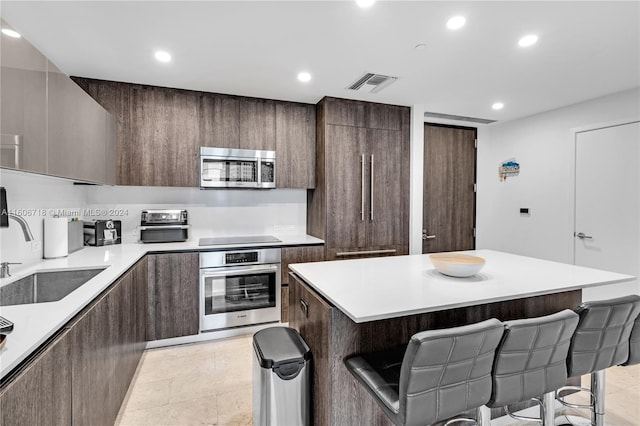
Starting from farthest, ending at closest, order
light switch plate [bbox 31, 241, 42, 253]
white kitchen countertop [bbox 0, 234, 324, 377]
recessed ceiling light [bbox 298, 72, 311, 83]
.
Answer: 1. recessed ceiling light [bbox 298, 72, 311, 83]
2. light switch plate [bbox 31, 241, 42, 253]
3. white kitchen countertop [bbox 0, 234, 324, 377]

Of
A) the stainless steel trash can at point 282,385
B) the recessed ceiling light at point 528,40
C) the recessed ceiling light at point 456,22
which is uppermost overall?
the recessed ceiling light at point 528,40

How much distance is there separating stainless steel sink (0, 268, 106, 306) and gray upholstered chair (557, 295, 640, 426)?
2692 mm

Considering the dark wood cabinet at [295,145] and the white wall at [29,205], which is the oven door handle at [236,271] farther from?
the white wall at [29,205]

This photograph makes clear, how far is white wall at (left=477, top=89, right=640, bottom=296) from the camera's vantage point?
3514 millimetres

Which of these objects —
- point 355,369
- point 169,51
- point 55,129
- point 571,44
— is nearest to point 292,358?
point 355,369

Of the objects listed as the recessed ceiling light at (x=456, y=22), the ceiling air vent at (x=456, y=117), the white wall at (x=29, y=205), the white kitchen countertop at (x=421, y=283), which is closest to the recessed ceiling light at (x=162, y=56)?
the white wall at (x=29, y=205)

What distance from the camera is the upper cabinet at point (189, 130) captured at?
9.73 ft

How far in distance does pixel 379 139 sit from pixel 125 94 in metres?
2.57

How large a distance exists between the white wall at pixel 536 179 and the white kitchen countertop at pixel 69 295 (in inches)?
115

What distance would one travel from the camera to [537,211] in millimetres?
4012

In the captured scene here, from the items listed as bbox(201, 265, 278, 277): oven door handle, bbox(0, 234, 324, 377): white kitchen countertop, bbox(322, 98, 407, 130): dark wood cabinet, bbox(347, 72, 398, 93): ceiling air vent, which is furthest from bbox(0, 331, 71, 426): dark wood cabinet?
bbox(322, 98, 407, 130): dark wood cabinet

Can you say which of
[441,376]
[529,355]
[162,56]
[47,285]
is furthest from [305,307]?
[162,56]

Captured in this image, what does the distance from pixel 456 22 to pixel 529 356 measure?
188 centimetres

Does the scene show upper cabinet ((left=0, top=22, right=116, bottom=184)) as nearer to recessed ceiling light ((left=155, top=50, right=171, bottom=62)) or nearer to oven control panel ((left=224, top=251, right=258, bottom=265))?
recessed ceiling light ((left=155, top=50, right=171, bottom=62))
